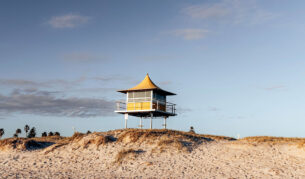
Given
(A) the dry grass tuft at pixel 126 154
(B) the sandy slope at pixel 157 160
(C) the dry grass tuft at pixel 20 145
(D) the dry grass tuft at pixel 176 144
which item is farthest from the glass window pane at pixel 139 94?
(A) the dry grass tuft at pixel 126 154

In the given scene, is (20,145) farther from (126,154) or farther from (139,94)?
(139,94)

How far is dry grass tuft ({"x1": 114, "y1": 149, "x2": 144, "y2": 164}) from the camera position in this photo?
26000 millimetres

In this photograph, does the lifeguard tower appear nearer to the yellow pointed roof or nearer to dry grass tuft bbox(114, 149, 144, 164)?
the yellow pointed roof

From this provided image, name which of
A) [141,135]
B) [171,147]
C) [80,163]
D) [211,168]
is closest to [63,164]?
[80,163]

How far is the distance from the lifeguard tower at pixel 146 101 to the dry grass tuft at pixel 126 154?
40.7 feet

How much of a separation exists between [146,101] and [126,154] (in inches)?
566

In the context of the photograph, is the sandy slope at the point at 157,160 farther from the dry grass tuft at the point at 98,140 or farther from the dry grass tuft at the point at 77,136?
the dry grass tuft at the point at 77,136

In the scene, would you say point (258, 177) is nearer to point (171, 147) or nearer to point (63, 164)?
point (171, 147)

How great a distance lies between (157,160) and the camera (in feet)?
83.1

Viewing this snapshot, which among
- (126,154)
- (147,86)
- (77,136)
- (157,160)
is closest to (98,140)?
(77,136)

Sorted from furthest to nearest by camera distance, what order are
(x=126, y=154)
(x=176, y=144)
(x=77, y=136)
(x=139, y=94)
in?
(x=139, y=94), (x=77, y=136), (x=176, y=144), (x=126, y=154)

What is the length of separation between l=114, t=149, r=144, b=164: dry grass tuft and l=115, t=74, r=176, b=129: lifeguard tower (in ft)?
40.7

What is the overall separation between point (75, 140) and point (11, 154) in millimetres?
6251

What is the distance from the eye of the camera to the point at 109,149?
28594mm
